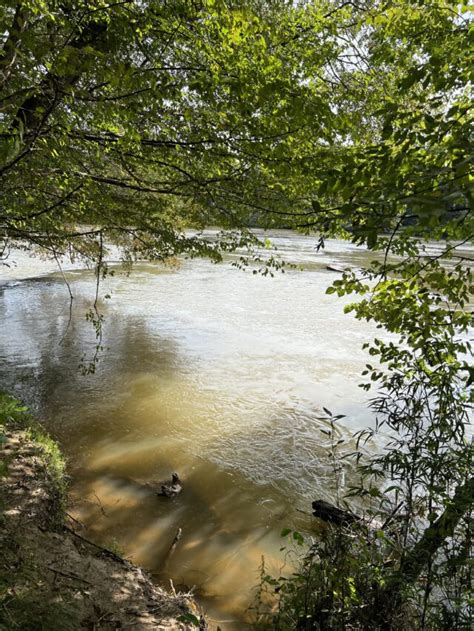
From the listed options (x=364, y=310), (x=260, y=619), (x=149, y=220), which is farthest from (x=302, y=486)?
(x=149, y=220)

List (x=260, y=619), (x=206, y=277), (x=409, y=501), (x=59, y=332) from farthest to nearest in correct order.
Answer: (x=206, y=277), (x=59, y=332), (x=260, y=619), (x=409, y=501)

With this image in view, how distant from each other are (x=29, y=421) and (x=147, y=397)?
3.05m

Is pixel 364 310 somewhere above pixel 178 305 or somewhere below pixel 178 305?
above

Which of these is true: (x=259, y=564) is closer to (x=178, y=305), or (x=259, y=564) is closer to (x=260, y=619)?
(x=260, y=619)

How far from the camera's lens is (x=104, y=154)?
481cm

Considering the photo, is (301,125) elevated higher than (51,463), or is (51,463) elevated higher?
(301,125)

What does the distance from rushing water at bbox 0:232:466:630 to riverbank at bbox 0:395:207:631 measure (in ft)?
2.13

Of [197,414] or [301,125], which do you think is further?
[197,414]

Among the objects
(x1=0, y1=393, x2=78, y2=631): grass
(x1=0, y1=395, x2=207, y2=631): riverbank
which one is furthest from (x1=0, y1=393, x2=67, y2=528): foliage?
(x1=0, y1=393, x2=78, y2=631): grass

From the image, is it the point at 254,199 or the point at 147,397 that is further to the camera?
the point at 147,397

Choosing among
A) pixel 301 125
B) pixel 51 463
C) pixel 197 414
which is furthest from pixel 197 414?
pixel 301 125

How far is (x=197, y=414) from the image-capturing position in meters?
8.19

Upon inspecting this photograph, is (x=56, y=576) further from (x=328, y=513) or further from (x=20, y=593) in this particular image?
(x=328, y=513)

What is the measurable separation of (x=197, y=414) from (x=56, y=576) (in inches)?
202
